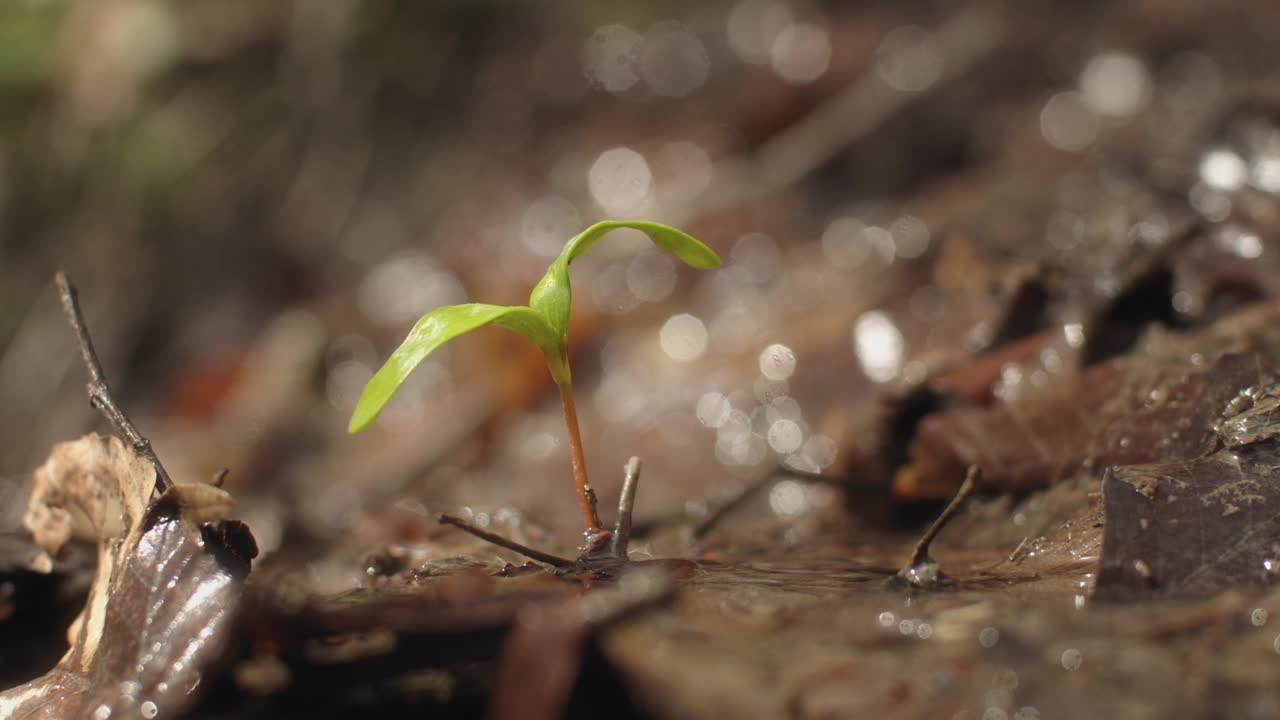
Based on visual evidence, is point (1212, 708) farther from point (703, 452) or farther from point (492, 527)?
point (703, 452)

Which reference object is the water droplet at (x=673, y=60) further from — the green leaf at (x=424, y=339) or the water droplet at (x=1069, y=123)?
the green leaf at (x=424, y=339)

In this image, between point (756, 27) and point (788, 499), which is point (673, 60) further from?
point (788, 499)

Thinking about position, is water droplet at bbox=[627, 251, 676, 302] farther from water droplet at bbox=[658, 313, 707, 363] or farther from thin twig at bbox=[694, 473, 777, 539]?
thin twig at bbox=[694, 473, 777, 539]

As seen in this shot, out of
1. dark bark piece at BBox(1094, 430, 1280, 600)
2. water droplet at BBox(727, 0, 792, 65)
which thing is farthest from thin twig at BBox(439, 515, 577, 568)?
water droplet at BBox(727, 0, 792, 65)

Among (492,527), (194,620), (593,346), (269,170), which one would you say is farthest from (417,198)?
(194,620)

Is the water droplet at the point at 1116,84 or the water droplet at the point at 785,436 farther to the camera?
the water droplet at the point at 1116,84

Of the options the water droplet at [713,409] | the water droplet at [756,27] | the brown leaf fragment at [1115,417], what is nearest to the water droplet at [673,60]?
the water droplet at [756,27]
